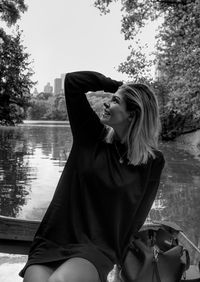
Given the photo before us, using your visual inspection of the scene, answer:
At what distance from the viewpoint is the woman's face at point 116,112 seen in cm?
218

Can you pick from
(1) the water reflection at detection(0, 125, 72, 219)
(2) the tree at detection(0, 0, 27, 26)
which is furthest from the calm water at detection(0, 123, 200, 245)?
(2) the tree at detection(0, 0, 27, 26)

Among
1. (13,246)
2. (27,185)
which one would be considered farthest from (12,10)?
(13,246)

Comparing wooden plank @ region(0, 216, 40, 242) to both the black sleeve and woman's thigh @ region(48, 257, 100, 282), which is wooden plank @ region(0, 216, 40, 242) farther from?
woman's thigh @ region(48, 257, 100, 282)

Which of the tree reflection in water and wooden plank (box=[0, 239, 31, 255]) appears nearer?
wooden plank (box=[0, 239, 31, 255])

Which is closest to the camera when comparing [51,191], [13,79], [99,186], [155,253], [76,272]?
[76,272]

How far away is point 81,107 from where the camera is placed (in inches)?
84.5

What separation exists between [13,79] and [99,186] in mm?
24956

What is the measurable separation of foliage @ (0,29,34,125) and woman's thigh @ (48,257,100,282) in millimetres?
22993

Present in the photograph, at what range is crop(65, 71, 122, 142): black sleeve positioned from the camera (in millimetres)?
2137

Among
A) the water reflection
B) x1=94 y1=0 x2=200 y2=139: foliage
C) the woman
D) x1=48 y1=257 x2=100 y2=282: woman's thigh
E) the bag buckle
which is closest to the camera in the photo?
x1=48 y1=257 x2=100 y2=282: woman's thigh

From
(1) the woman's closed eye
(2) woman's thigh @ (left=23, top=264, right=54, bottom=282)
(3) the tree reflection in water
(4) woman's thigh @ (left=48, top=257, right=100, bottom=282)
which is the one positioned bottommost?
(3) the tree reflection in water

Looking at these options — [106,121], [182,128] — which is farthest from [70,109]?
[182,128]

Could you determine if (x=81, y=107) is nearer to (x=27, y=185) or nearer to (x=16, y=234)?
(x=16, y=234)

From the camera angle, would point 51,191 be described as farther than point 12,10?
No
